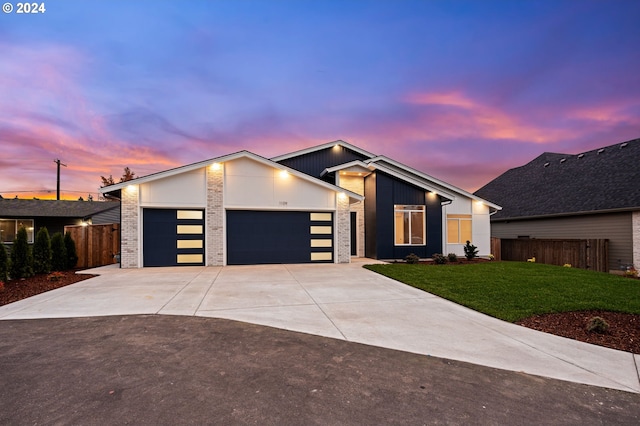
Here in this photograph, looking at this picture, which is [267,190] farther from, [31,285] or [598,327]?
[598,327]

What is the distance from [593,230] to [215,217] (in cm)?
1852

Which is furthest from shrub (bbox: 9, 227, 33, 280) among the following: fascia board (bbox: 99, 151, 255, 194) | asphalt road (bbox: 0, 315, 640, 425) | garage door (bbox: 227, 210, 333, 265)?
asphalt road (bbox: 0, 315, 640, 425)

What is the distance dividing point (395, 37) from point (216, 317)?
Result: 47.4ft

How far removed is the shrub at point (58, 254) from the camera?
10.9 meters

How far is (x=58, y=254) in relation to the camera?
11.0m

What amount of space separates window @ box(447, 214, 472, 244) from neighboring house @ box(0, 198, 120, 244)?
23528mm

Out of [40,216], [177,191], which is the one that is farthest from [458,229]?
[40,216]

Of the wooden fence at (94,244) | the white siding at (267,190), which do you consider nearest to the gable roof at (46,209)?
the wooden fence at (94,244)

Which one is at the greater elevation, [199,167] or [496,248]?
[199,167]

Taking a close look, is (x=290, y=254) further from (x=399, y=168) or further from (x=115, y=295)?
(x=399, y=168)

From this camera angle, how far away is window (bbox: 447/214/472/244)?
16.9 meters

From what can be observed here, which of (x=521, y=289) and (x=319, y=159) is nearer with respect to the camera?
(x=521, y=289)

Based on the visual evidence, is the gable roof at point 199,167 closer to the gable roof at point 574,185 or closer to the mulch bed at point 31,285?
the mulch bed at point 31,285

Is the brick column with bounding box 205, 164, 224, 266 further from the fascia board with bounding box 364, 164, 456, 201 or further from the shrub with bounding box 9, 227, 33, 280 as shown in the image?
the fascia board with bounding box 364, 164, 456, 201
